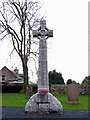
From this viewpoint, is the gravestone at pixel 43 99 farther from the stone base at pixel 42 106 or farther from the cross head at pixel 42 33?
the cross head at pixel 42 33

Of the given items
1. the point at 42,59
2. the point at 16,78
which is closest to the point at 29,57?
the point at 42,59

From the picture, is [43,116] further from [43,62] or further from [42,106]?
[43,62]

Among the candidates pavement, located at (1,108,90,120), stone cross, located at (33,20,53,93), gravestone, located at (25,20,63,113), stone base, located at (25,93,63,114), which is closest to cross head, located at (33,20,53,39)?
stone cross, located at (33,20,53,93)

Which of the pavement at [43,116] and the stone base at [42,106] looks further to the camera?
the stone base at [42,106]

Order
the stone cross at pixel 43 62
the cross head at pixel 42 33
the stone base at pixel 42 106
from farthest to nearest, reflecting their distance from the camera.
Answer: the cross head at pixel 42 33 → the stone cross at pixel 43 62 → the stone base at pixel 42 106

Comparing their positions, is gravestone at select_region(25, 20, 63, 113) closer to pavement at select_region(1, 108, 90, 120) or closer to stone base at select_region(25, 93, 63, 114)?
stone base at select_region(25, 93, 63, 114)

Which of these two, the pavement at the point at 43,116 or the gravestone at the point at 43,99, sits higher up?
the gravestone at the point at 43,99

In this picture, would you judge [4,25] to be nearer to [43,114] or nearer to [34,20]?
[34,20]

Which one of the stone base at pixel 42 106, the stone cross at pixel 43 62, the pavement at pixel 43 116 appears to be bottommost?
the pavement at pixel 43 116

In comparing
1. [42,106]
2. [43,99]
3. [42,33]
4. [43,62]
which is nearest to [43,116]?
[42,106]

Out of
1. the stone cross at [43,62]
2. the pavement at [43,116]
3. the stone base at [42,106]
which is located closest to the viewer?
the pavement at [43,116]

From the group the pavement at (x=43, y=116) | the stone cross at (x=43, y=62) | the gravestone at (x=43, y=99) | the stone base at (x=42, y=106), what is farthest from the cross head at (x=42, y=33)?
the pavement at (x=43, y=116)

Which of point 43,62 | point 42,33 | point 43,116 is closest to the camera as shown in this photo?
point 43,116

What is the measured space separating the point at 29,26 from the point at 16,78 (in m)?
23.7
